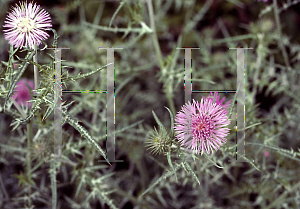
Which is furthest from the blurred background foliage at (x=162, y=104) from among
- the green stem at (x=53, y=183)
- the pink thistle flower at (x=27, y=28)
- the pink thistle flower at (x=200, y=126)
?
the pink thistle flower at (x=27, y=28)

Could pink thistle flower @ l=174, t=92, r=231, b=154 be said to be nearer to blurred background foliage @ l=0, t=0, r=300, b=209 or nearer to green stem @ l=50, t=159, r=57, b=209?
blurred background foliage @ l=0, t=0, r=300, b=209

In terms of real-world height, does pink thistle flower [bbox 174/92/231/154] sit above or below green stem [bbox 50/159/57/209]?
above

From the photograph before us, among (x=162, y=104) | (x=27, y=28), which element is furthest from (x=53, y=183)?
(x=162, y=104)

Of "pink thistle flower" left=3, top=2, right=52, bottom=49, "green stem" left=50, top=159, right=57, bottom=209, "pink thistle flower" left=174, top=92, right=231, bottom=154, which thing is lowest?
"green stem" left=50, top=159, right=57, bottom=209

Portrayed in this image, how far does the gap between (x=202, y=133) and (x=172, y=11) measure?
204 cm

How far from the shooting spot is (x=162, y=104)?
227cm

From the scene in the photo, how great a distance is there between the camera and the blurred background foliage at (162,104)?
1.55 meters

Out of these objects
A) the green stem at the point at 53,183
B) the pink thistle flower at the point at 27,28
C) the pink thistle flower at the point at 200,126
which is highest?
the pink thistle flower at the point at 27,28

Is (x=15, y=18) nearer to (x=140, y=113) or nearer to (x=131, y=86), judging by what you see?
(x=140, y=113)

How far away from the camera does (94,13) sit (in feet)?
8.55

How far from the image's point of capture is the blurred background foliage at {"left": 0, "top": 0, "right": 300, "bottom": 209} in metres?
1.55

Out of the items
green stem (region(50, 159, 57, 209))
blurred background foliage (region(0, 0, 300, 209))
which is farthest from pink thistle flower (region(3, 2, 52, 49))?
green stem (region(50, 159, 57, 209))

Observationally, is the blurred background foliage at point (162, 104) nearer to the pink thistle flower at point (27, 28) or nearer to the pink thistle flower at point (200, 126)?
the pink thistle flower at point (200, 126)

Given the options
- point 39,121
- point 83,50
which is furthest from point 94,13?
point 39,121
